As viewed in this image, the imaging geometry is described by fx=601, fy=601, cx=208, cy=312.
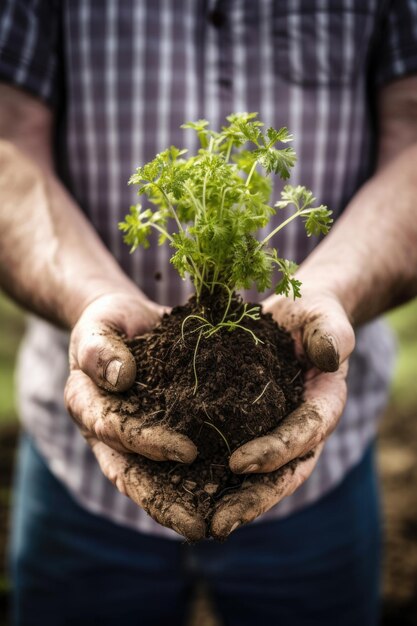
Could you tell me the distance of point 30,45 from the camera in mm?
2559

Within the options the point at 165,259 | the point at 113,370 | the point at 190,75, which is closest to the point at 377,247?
the point at 165,259

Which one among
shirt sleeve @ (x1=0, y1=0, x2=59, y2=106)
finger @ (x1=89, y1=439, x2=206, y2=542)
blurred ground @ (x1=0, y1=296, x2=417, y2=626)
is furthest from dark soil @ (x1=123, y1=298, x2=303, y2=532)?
blurred ground @ (x1=0, y1=296, x2=417, y2=626)

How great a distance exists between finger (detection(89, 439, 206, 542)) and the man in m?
0.01

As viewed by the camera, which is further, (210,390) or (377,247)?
(377,247)

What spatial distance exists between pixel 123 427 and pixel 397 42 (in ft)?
6.53

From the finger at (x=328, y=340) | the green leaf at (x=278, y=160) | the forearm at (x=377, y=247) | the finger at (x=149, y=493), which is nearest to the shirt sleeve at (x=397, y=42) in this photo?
the forearm at (x=377, y=247)

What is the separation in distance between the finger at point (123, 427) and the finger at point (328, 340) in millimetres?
453

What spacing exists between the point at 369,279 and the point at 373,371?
778 millimetres

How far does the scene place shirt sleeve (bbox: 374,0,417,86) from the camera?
8.23 ft

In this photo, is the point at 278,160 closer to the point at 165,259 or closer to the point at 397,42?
the point at 165,259

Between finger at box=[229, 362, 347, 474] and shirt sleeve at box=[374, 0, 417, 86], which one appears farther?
shirt sleeve at box=[374, 0, 417, 86]

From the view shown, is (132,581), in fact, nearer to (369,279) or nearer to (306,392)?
(306,392)

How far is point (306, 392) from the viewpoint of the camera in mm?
1968

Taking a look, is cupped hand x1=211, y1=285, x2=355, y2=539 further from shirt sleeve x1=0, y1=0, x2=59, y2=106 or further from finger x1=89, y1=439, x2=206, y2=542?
shirt sleeve x1=0, y1=0, x2=59, y2=106
